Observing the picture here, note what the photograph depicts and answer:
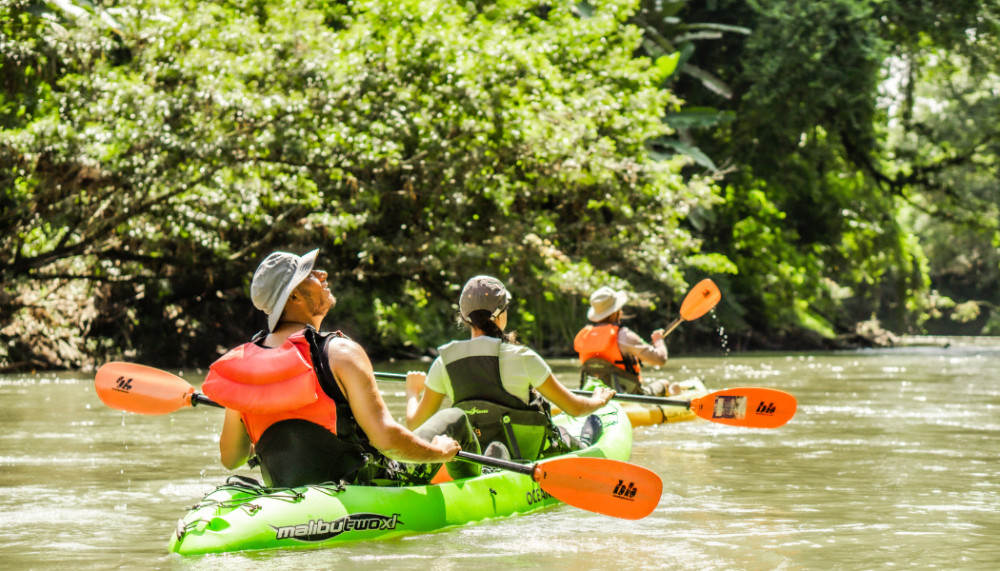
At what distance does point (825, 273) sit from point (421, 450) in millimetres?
26545

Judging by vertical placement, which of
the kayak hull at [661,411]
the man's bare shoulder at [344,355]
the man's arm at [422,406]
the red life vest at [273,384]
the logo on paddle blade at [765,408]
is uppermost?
the man's bare shoulder at [344,355]

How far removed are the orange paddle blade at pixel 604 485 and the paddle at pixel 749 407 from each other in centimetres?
186

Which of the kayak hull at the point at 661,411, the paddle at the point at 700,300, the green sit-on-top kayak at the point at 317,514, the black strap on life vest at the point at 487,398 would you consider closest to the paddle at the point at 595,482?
the green sit-on-top kayak at the point at 317,514

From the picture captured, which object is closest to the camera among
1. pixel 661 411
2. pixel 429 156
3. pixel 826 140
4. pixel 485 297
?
pixel 485 297

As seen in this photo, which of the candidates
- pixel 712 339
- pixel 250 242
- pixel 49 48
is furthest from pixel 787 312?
pixel 49 48

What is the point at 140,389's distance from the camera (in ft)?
16.5

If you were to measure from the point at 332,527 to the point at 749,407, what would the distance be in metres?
3.13

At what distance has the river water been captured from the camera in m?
4.23

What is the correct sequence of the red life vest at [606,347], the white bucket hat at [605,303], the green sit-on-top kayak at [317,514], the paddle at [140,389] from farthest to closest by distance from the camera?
the red life vest at [606,347]
the white bucket hat at [605,303]
the paddle at [140,389]
the green sit-on-top kayak at [317,514]

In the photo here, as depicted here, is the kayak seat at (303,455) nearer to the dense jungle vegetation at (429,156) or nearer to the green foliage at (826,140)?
the dense jungle vegetation at (429,156)

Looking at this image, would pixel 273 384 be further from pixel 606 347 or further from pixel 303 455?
pixel 606 347

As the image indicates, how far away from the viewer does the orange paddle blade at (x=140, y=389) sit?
16.3ft

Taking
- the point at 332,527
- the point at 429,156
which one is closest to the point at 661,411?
the point at 332,527

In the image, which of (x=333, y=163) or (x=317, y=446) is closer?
(x=317, y=446)
